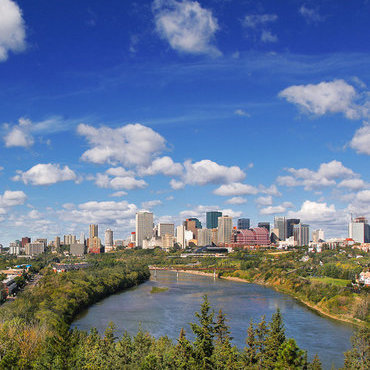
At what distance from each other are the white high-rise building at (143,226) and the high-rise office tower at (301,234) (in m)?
56.9

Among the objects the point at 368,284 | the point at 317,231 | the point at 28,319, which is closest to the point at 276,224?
the point at 317,231

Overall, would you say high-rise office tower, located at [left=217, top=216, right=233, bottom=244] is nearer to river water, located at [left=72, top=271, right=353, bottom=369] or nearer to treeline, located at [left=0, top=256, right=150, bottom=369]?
treeline, located at [left=0, top=256, right=150, bottom=369]

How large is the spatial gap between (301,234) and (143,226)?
6180cm

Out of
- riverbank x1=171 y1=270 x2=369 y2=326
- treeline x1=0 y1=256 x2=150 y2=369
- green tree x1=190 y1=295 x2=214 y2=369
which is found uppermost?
green tree x1=190 y1=295 x2=214 y2=369

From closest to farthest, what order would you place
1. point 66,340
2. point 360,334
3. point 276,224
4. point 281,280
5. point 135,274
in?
point 66,340 → point 360,334 → point 281,280 → point 135,274 → point 276,224

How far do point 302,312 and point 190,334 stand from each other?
16660 mm

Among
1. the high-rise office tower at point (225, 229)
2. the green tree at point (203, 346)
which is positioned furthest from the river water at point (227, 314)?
the high-rise office tower at point (225, 229)

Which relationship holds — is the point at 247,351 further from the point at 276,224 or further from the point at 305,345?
the point at 276,224

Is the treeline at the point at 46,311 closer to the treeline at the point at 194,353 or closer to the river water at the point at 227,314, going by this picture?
the treeline at the point at 194,353

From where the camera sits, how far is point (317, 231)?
172750 mm

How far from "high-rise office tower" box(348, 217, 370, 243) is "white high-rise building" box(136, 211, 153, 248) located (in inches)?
2991

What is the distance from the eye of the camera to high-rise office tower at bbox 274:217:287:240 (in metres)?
182

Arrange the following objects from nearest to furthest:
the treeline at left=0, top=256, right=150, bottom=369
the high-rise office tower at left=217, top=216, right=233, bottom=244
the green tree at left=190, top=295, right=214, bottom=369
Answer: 1. the green tree at left=190, top=295, right=214, bottom=369
2. the treeline at left=0, top=256, right=150, bottom=369
3. the high-rise office tower at left=217, top=216, right=233, bottom=244

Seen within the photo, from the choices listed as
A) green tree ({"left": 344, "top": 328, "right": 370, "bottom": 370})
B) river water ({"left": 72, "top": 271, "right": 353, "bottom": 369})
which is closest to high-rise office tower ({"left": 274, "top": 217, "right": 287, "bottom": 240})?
river water ({"left": 72, "top": 271, "right": 353, "bottom": 369})
